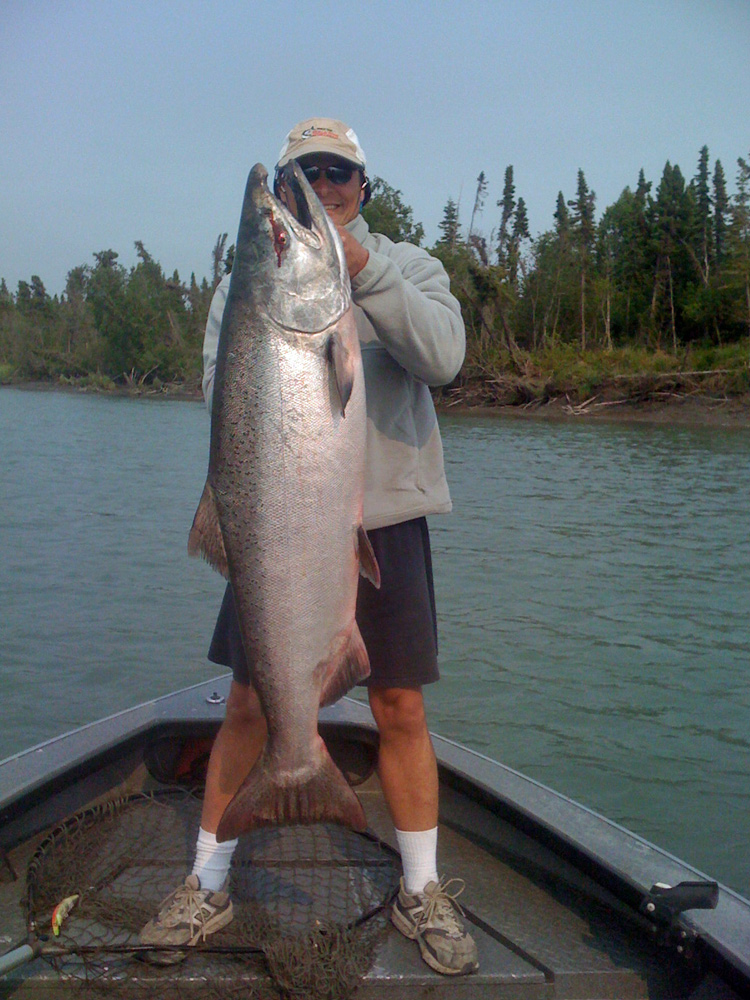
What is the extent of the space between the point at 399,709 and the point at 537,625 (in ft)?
23.1

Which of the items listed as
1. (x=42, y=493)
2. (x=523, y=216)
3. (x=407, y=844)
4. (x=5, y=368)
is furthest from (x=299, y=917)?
(x=5, y=368)

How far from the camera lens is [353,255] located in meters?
2.59

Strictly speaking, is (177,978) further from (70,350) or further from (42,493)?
(70,350)

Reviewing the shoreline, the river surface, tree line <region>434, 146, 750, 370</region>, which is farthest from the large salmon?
tree line <region>434, 146, 750, 370</region>

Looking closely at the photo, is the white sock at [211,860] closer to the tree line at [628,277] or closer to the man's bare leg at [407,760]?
the man's bare leg at [407,760]

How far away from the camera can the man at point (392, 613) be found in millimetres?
2842

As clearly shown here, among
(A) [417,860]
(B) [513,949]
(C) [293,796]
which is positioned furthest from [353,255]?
(B) [513,949]

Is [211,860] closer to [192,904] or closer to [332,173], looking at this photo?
[192,904]

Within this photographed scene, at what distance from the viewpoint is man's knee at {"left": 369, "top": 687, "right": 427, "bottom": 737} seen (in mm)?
2961

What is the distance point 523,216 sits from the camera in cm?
7338

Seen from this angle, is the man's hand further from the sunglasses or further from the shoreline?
the shoreline

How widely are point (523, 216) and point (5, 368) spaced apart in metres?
55.4

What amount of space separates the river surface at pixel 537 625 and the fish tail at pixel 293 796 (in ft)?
11.0

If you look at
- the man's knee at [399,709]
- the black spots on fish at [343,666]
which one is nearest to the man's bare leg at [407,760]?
the man's knee at [399,709]
